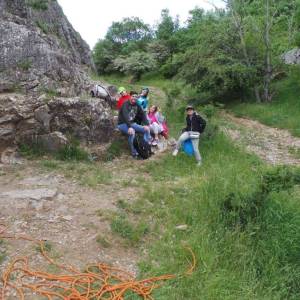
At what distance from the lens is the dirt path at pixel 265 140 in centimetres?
1035

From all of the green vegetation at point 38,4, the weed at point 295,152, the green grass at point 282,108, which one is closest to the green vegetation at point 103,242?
the weed at point 295,152

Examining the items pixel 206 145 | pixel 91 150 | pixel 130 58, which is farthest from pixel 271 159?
pixel 130 58

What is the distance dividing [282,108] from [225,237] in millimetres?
10819

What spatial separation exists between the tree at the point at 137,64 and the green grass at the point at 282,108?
19241 mm

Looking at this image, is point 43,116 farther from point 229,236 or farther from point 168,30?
point 168,30

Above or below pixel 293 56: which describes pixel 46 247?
below

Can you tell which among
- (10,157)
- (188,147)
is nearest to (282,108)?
(188,147)

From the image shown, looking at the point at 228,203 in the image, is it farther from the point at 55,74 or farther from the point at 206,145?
the point at 55,74

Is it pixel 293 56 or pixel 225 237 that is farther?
pixel 293 56

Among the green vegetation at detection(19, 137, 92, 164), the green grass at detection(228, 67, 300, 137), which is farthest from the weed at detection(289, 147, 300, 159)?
the green vegetation at detection(19, 137, 92, 164)

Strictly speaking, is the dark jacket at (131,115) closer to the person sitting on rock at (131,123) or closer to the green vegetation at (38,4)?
the person sitting on rock at (131,123)

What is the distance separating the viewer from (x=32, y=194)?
6.75 m

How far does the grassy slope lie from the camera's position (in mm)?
4812

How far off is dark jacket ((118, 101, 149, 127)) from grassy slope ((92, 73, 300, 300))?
8.17ft
